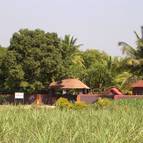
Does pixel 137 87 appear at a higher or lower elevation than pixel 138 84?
lower

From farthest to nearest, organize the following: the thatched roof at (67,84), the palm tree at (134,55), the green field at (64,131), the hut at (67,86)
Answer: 1. the hut at (67,86)
2. the thatched roof at (67,84)
3. the palm tree at (134,55)
4. the green field at (64,131)

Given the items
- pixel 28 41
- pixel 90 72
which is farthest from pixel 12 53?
pixel 90 72

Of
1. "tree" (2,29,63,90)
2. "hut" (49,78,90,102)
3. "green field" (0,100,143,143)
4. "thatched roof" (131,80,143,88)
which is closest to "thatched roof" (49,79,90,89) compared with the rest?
"hut" (49,78,90,102)

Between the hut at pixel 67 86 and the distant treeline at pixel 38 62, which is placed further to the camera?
the hut at pixel 67 86

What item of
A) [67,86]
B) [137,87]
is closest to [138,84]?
[137,87]

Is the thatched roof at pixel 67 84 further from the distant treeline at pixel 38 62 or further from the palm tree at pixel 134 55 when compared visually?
the palm tree at pixel 134 55

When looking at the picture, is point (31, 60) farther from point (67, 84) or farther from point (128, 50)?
point (128, 50)

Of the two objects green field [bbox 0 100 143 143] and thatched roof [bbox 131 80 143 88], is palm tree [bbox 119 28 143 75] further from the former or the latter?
green field [bbox 0 100 143 143]

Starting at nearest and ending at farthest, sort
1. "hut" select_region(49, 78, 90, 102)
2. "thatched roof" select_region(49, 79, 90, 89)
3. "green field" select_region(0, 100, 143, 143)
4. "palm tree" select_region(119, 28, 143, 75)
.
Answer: "green field" select_region(0, 100, 143, 143), "palm tree" select_region(119, 28, 143, 75), "thatched roof" select_region(49, 79, 90, 89), "hut" select_region(49, 78, 90, 102)

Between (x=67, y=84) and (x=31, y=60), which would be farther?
(x=31, y=60)

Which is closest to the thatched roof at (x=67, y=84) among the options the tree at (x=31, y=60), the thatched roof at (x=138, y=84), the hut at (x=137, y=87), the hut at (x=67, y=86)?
the hut at (x=67, y=86)

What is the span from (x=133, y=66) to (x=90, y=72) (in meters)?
13.5

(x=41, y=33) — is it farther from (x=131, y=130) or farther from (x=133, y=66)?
(x=131, y=130)

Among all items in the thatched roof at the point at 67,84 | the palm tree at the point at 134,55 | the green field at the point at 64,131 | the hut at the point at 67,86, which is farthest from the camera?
the hut at the point at 67,86
